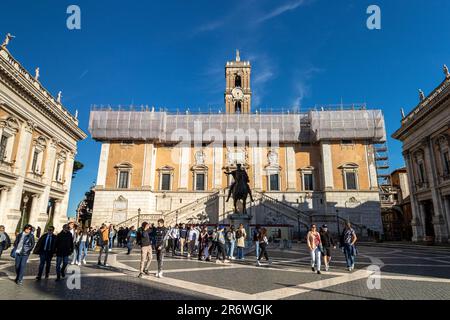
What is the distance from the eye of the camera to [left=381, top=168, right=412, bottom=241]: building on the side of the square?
149ft

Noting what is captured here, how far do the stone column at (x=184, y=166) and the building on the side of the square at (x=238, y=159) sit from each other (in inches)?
5.5

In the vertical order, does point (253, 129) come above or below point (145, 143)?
above

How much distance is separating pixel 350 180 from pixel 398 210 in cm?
1715

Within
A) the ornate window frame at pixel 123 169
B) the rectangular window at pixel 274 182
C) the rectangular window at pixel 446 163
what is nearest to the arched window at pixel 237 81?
the rectangular window at pixel 274 182

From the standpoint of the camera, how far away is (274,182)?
39.1 meters

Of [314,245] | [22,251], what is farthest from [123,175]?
[314,245]

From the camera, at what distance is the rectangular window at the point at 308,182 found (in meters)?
38.7

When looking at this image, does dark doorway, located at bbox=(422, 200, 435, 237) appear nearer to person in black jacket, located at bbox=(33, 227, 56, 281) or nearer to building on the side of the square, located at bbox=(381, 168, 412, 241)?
building on the side of the square, located at bbox=(381, 168, 412, 241)

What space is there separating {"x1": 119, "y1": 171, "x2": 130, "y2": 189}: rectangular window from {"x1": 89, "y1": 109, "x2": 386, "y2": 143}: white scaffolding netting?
508cm

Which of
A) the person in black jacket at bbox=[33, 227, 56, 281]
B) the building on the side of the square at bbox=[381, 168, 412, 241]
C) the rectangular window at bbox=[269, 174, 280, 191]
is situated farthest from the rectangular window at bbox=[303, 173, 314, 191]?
the person in black jacket at bbox=[33, 227, 56, 281]
